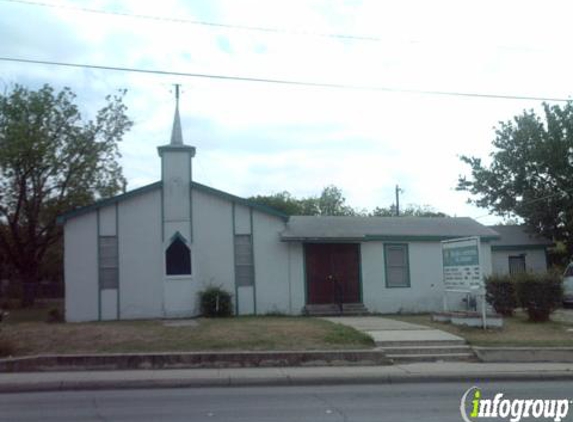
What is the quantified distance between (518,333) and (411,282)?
784 centimetres

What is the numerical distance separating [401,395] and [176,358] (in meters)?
5.02

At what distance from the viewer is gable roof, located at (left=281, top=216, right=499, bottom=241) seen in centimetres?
2383

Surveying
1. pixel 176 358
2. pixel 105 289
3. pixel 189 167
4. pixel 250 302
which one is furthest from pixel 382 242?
pixel 176 358

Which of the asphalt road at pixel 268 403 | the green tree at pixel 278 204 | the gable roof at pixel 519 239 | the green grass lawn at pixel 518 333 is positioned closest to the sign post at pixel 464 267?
the green grass lawn at pixel 518 333

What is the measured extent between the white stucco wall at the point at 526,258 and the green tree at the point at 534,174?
1800 mm

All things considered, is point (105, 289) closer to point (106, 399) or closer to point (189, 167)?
point (189, 167)

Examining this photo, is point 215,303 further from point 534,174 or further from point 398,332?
point 534,174

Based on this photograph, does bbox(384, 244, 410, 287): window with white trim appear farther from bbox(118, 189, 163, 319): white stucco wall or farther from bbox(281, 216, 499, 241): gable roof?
bbox(118, 189, 163, 319): white stucco wall

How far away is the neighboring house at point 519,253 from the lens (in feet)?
106

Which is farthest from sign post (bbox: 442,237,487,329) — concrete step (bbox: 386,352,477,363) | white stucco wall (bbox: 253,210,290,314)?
white stucco wall (bbox: 253,210,290,314)

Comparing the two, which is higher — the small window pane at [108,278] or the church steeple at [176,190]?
the church steeple at [176,190]

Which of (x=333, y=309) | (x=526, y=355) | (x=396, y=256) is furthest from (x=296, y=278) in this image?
(x=526, y=355)
